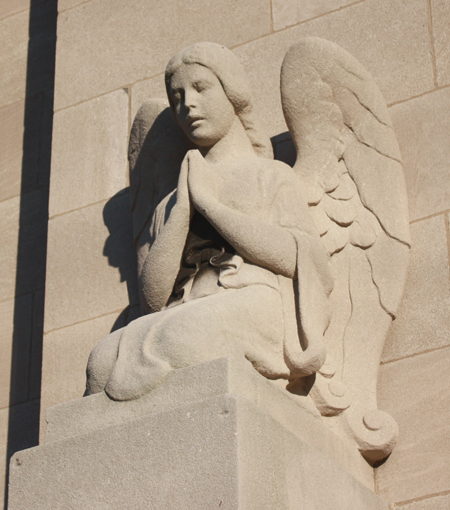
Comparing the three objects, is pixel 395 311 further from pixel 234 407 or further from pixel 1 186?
pixel 1 186

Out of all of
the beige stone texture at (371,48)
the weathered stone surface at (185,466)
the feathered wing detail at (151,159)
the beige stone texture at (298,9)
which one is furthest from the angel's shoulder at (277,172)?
the beige stone texture at (298,9)

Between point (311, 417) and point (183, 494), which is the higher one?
point (183, 494)

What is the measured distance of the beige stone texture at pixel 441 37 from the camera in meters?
5.29

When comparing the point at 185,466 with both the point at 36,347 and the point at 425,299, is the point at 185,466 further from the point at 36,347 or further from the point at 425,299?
the point at 36,347

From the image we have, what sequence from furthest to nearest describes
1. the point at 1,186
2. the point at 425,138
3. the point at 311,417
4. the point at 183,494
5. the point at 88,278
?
1. the point at 1,186
2. the point at 88,278
3. the point at 425,138
4. the point at 311,417
5. the point at 183,494

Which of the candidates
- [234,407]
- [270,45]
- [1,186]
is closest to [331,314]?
[234,407]

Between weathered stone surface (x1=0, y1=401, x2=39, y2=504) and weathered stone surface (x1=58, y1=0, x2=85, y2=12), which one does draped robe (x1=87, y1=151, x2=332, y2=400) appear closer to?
weathered stone surface (x1=0, y1=401, x2=39, y2=504)

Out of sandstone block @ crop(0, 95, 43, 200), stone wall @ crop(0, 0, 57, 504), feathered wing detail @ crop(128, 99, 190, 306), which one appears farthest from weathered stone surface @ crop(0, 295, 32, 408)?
feathered wing detail @ crop(128, 99, 190, 306)

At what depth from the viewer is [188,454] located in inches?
143

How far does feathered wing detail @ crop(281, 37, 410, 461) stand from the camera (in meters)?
4.78

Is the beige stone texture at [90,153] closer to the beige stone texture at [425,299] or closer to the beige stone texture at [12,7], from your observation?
the beige stone texture at [12,7]

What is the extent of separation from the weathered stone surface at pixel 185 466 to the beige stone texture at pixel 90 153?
7.14 feet

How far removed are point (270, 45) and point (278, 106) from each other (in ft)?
1.43

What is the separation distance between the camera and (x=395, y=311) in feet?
15.7
